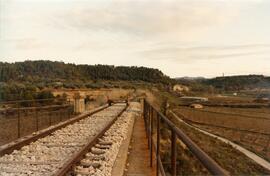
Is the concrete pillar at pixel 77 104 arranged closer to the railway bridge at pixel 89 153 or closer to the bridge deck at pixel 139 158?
the railway bridge at pixel 89 153

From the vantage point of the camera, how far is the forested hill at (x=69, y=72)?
6703cm

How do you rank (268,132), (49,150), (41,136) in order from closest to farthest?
(49,150), (41,136), (268,132)

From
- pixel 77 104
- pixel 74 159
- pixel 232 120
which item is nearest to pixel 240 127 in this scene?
pixel 232 120

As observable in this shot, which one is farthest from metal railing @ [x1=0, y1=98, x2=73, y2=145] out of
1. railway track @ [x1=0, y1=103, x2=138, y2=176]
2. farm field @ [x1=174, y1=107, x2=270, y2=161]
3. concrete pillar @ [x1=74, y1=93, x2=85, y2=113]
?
farm field @ [x1=174, y1=107, x2=270, y2=161]

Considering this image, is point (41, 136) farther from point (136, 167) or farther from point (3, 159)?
point (136, 167)

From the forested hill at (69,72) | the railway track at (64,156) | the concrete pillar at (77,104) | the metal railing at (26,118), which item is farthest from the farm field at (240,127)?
the railway track at (64,156)

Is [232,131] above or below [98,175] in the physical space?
below

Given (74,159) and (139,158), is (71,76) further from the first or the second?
(74,159)

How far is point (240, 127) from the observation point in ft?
195

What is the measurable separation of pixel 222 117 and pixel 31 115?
53.6 m

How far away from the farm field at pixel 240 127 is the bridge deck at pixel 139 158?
27828mm

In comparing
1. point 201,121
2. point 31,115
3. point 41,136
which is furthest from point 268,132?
point 41,136

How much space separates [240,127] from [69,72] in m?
49.2

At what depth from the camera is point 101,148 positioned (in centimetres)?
1063
